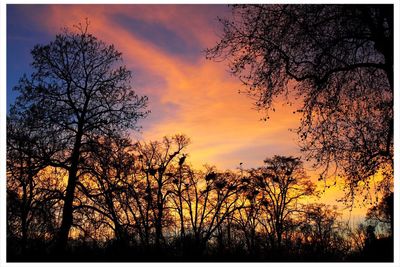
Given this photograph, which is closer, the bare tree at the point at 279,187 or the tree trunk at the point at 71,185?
the tree trunk at the point at 71,185

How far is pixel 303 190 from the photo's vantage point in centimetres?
3656

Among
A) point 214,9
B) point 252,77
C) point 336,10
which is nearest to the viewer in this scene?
point 336,10

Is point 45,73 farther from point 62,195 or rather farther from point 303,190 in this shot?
point 303,190

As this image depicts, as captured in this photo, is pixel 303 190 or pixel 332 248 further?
pixel 303 190

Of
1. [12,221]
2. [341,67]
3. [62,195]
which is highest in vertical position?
[341,67]

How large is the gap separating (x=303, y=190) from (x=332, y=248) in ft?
95.4

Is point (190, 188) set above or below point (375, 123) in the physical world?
above

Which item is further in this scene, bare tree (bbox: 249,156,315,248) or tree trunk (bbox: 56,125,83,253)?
bare tree (bbox: 249,156,315,248)

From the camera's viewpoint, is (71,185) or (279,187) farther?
(279,187)

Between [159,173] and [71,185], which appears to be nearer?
[71,185]

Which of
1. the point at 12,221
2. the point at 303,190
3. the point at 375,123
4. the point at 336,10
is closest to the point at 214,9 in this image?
the point at 336,10

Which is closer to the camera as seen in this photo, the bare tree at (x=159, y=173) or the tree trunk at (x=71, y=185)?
the tree trunk at (x=71, y=185)
